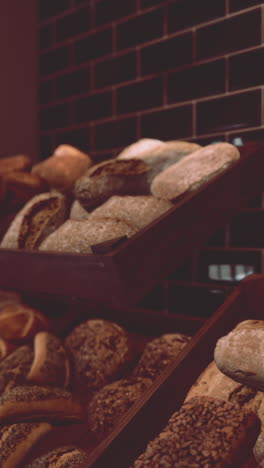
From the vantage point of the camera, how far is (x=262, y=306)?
95 cm

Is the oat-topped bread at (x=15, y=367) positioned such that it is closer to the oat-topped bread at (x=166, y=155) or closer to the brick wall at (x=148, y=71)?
Answer: the oat-topped bread at (x=166, y=155)

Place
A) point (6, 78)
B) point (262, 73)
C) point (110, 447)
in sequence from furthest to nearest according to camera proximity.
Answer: point (6, 78)
point (262, 73)
point (110, 447)

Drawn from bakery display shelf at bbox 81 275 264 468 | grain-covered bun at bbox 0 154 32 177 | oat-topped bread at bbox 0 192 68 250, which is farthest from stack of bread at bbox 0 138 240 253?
bakery display shelf at bbox 81 275 264 468

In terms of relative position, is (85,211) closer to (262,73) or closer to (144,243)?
(144,243)

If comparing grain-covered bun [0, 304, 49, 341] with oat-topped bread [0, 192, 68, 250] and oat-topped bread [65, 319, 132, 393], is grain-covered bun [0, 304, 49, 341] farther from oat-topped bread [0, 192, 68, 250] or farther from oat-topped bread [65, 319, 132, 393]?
oat-topped bread [0, 192, 68, 250]

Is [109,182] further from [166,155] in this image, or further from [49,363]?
[49,363]

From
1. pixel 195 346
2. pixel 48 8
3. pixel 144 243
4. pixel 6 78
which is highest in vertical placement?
pixel 48 8

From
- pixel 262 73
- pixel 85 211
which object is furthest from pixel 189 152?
pixel 262 73

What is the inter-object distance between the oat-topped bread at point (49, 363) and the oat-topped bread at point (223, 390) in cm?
35

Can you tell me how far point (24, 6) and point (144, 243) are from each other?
Answer: 1.64m

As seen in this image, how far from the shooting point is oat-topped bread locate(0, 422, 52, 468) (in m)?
0.73

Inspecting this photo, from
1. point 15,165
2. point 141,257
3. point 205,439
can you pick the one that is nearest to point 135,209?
point 141,257

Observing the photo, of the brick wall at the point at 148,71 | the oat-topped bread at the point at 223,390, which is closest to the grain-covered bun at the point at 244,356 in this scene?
the oat-topped bread at the point at 223,390

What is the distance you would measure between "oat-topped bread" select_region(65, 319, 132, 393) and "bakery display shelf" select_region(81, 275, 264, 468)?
20cm
